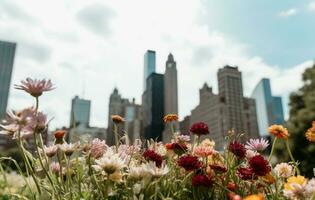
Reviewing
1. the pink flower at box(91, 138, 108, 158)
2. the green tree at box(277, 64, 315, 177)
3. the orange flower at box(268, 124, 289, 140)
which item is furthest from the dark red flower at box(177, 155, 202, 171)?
the green tree at box(277, 64, 315, 177)

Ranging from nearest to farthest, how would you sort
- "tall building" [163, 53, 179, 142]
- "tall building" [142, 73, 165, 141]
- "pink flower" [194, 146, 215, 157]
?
"pink flower" [194, 146, 215, 157] → "tall building" [142, 73, 165, 141] → "tall building" [163, 53, 179, 142]

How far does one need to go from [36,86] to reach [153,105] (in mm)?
104208

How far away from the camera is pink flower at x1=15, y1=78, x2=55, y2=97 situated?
3.46ft

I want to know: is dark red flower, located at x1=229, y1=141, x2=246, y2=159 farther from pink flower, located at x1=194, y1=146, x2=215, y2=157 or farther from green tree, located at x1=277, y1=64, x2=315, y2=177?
green tree, located at x1=277, y1=64, x2=315, y2=177

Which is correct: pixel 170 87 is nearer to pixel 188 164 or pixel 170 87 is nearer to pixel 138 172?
pixel 188 164

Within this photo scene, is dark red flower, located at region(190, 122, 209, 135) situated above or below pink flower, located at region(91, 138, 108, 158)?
above

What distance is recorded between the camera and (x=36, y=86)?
1.06 meters

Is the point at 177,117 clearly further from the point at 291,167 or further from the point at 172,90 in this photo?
the point at 172,90

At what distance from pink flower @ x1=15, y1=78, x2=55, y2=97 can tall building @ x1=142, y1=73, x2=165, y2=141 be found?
9553cm

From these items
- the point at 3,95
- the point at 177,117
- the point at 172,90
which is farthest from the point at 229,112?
the point at 3,95

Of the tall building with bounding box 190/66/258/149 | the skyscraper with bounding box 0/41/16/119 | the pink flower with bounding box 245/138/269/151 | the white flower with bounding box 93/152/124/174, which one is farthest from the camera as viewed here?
the skyscraper with bounding box 0/41/16/119

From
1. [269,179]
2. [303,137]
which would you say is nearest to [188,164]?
[269,179]

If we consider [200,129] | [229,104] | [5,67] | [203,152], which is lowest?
[203,152]

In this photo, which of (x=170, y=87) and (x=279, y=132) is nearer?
(x=279, y=132)
